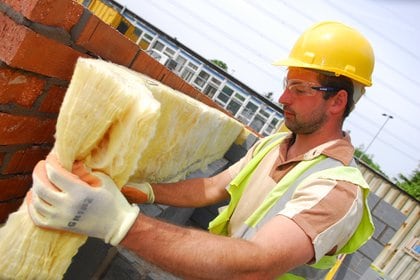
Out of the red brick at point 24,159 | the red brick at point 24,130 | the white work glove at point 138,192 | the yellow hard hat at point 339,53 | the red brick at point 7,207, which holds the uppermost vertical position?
the yellow hard hat at point 339,53

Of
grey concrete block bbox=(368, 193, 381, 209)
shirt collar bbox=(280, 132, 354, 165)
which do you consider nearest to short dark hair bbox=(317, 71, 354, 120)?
shirt collar bbox=(280, 132, 354, 165)

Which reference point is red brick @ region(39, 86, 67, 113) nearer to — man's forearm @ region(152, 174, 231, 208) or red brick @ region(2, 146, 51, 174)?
red brick @ region(2, 146, 51, 174)

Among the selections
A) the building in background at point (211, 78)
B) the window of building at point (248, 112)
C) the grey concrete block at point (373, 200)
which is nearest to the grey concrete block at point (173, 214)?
the grey concrete block at point (373, 200)

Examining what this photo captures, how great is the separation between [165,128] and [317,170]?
0.83 m

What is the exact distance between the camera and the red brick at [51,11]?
1.16 metres

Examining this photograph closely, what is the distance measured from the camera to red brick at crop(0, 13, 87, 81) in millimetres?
1175

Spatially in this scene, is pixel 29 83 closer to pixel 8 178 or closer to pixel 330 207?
pixel 8 178

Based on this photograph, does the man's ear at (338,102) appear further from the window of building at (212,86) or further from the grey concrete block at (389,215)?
the window of building at (212,86)

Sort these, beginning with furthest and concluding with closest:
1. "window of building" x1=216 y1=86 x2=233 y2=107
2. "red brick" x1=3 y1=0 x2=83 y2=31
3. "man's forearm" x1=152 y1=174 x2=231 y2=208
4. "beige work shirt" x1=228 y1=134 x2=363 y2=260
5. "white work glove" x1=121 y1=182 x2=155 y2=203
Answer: "window of building" x1=216 y1=86 x2=233 y2=107
"man's forearm" x1=152 y1=174 x2=231 y2=208
"white work glove" x1=121 y1=182 x2=155 y2=203
"beige work shirt" x1=228 y1=134 x2=363 y2=260
"red brick" x1=3 y1=0 x2=83 y2=31

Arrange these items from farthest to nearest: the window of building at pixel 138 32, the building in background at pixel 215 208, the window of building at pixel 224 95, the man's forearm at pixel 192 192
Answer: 1. the window of building at pixel 138 32
2. the window of building at pixel 224 95
3. the building in background at pixel 215 208
4. the man's forearm at pixel 192 192

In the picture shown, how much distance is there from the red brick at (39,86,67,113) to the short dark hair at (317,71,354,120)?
1.53 meters

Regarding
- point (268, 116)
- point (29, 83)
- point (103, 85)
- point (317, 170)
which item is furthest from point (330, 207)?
point (268, 116)

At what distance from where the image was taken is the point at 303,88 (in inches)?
89.1

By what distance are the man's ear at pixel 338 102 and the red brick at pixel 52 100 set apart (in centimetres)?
158
